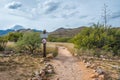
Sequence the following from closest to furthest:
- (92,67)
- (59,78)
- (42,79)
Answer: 1. (42,79)
2. (59,78)
3. (92,67)

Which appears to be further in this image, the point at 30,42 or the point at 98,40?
the point at 98,40

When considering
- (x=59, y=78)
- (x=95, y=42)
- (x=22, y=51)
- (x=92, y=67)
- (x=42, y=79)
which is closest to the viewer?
(x=42, y=79)

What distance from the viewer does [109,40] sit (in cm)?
3409

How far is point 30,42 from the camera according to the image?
3081cm

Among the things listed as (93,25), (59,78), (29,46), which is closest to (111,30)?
(93,25)

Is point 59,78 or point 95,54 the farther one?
point 95,54

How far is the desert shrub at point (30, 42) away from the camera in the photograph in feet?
101

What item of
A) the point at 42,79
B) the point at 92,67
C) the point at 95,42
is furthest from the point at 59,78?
the point at 95,42

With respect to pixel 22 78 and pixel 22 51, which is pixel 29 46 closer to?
pixel 22 51

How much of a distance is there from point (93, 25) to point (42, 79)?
2250cm

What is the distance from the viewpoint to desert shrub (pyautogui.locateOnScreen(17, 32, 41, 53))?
30.9 metres

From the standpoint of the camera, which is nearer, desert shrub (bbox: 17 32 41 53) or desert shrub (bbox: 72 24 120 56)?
desert shrub (bbox: 17 32 41 53)

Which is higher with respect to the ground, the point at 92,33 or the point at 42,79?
the point at 92,33

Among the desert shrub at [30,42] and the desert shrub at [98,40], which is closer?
the desert shrub at [30,42]
